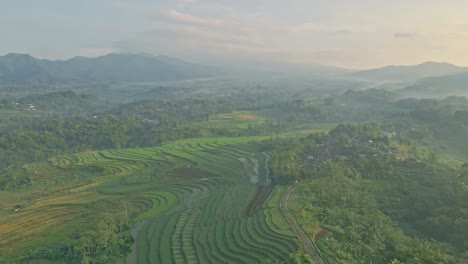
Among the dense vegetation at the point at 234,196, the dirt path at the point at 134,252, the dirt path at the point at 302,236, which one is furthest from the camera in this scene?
the dirt path at the point at 134,252

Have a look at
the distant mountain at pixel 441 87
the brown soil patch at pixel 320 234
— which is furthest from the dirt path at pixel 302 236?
the distant mountain at pixel 441 87

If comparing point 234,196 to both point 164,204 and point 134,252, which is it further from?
point 134,252

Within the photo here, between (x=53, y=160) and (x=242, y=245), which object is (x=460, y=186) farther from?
(x=53, y=160)

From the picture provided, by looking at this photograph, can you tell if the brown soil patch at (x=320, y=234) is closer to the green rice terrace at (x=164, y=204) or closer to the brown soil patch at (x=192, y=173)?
the green rice terrace at (x=164, y=204)

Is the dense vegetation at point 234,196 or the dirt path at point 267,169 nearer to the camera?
the dense vegetation at point 234,196

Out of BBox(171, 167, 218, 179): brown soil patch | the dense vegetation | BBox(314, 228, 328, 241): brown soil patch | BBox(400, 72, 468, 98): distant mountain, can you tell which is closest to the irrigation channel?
BBox(171, 167, 218, 179): brown soil patch

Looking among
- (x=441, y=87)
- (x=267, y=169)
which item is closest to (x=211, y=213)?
(x=267, y=169)
